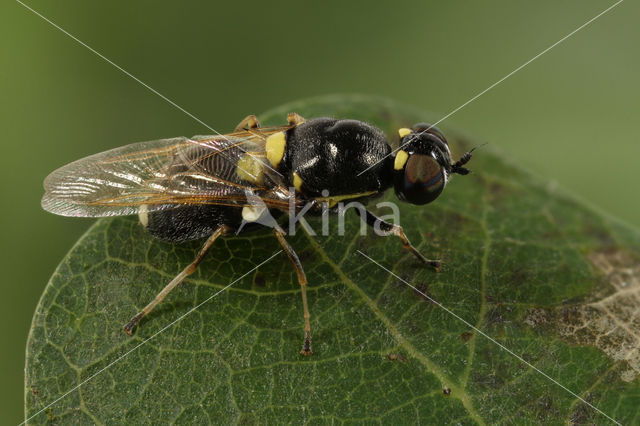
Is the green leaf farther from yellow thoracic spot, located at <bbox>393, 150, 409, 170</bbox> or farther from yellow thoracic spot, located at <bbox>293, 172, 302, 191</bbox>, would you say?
yellow thoracic spot, located at <bbox>393, 150, 409, 170</bbox>

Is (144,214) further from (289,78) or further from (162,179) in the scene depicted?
(289,78)

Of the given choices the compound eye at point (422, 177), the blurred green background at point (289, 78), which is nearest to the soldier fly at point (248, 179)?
the compound eye at point (422, 177)

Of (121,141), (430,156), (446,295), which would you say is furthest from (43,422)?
(121,141)

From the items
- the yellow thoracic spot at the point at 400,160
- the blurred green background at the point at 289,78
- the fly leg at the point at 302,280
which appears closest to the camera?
the fly leg at the point at 302,280

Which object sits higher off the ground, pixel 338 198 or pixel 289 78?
pixel 289 78

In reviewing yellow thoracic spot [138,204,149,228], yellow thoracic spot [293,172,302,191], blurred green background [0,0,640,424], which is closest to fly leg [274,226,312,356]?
yellow thoracic spot [293,172,302,191]

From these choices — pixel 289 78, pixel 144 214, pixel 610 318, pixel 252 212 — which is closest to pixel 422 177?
pixel 252 212

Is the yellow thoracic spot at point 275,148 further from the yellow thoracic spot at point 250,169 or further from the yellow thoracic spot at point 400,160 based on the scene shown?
the yellow thoracic spot at point 400,160

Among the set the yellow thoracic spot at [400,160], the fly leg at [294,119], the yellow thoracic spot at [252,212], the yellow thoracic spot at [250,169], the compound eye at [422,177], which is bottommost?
the compound eye at [422,177]
